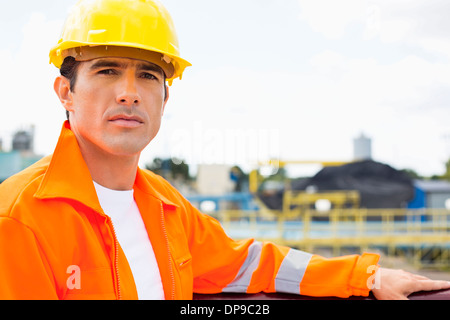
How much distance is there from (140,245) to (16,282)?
488mm

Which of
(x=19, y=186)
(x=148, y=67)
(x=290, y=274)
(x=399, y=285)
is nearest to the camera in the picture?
(x=19, y=186)

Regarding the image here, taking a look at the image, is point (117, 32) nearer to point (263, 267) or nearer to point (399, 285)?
point (263, 267)

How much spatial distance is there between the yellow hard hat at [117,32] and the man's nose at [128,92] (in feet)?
0.25

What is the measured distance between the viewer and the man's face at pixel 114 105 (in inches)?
55.1

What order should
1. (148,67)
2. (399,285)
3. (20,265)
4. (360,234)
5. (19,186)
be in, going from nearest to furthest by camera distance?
(20,265)
(19,186)
(148,67)
(399,285)
(360,234)

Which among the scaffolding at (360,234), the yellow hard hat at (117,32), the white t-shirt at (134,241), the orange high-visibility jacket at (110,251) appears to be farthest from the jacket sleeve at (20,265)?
the scaffolding at (360,234)

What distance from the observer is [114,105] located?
1398 mm

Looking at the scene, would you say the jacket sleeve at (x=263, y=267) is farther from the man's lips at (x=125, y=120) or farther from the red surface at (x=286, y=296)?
the man's lips at (x=125, y=120)

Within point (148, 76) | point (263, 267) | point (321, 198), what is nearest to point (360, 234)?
point (321, 198)

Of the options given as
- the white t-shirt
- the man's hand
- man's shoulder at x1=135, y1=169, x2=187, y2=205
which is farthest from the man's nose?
the man's hand

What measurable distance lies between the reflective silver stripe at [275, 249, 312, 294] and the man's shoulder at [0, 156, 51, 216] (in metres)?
1.05

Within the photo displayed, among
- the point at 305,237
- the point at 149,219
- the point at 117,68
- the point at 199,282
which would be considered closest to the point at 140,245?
the point at 149,219

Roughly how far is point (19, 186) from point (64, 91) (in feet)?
1.50
